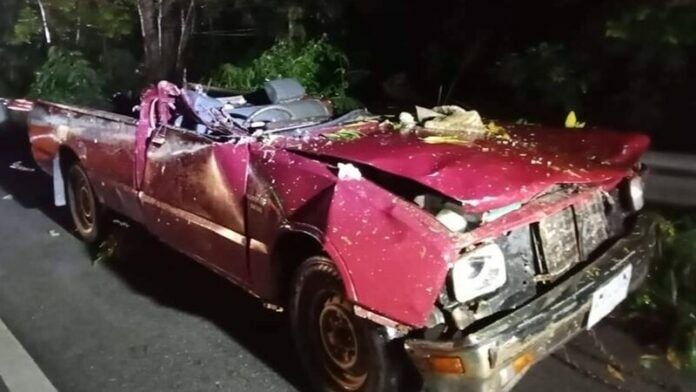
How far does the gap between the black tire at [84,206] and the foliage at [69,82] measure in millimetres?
4024

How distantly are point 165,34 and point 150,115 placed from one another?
5.94 meters

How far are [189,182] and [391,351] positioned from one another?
1.67m

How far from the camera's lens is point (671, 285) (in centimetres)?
414

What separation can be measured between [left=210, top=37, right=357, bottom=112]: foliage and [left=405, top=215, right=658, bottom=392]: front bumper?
515cm

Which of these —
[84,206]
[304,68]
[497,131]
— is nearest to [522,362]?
[497,131]

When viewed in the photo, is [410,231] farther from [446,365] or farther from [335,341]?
[335,341]

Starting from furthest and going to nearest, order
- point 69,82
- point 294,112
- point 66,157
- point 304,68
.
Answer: point 69,82 < point 304,68 < point 66,157 < point 294,112

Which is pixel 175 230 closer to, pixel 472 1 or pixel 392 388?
pixel 392 388

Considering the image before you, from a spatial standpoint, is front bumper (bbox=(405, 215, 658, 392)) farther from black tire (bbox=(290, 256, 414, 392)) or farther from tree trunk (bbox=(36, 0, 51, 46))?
tree trunk (bbox=(36, 0, 51, 46))

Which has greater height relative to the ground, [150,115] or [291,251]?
[150,115]

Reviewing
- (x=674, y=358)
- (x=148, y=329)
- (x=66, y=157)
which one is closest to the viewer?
(x=674, y=358)

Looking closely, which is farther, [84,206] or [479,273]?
[84,206]

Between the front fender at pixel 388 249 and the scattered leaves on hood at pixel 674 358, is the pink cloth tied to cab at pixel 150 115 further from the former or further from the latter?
the scattered leaves on hood at pixel 674 358

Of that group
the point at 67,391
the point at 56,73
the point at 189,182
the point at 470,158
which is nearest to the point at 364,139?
the point at 470,158
